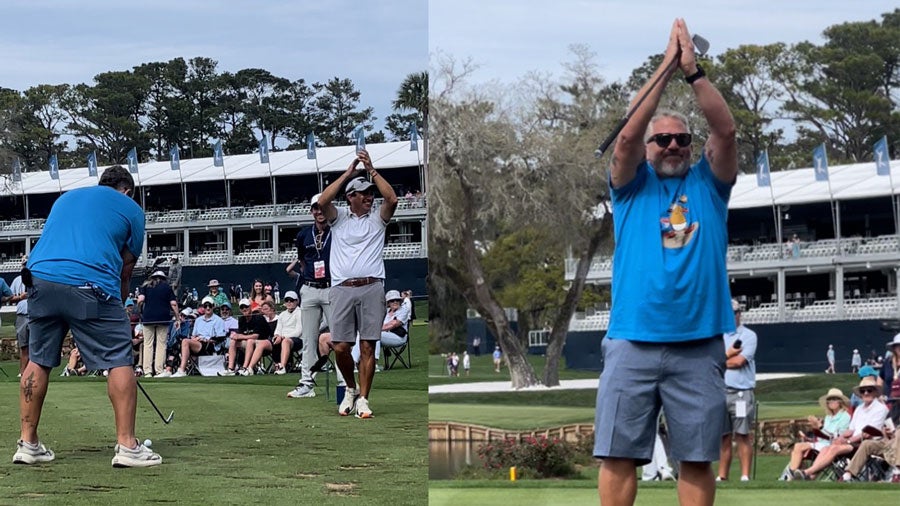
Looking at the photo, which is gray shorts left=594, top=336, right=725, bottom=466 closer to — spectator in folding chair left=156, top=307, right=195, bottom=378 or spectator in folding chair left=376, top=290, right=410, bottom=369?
spectator in folding chair left=376, top=290, right=410, bottom=369

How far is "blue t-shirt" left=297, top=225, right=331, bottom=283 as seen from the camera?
1037 centimetres

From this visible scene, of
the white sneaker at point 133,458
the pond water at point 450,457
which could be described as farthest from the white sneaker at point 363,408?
the white sneaker at point 133,458

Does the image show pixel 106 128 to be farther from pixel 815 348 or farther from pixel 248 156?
pixel 815 348

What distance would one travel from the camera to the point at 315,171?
52.5ft

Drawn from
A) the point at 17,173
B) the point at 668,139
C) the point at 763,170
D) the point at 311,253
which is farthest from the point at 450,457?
the point at 17,173

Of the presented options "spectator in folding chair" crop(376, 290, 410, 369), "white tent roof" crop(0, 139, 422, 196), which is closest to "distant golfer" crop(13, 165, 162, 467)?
"spectator in folding chair" crop(376, 290, 410, 369)

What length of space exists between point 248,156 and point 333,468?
11.1 meters

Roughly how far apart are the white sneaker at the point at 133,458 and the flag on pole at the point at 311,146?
31.8 ft

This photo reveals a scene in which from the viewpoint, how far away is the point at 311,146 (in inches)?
619

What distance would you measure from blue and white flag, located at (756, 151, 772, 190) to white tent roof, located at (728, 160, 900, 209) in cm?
4

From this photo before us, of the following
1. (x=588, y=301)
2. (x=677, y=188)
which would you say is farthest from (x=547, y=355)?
(x=677, y=188)

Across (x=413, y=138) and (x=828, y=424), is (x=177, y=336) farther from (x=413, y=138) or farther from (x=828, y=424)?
(x=828, y=424)

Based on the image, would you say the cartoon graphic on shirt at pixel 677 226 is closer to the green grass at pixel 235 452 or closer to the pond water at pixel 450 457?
the green grass at pixel 235 452

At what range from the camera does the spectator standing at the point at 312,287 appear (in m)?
10.3
